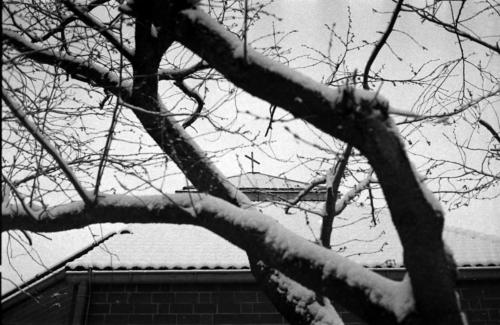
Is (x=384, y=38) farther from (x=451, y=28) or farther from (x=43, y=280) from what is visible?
(x=43, y=280)

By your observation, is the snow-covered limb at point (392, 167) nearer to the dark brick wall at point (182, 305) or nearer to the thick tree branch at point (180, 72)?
the thick tree branch at point (180, 72)

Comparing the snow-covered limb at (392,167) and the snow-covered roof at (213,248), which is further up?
the snow-covered roof at (213,248)

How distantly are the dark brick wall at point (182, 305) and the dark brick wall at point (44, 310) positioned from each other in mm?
589

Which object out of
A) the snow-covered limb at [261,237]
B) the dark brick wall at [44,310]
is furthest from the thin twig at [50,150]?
the dark brick wall at [44,310]

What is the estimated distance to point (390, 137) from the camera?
→ 2.05 meters

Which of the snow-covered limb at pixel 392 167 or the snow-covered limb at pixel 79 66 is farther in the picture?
the snow-covered limb at pixel 79 66

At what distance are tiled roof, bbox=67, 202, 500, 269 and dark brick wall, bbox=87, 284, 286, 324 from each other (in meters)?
0.49

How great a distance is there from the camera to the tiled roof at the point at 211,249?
628cm

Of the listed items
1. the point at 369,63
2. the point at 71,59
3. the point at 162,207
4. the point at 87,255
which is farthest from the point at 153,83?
the point at 87,255

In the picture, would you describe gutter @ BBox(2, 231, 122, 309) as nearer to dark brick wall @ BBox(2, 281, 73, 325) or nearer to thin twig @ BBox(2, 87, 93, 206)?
dark brick wall @ BBox(2, 281, 73, 325)

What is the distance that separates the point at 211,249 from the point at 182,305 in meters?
1.09

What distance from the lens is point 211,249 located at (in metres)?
7.20

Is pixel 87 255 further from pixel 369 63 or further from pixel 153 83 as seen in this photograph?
pixel 369 63

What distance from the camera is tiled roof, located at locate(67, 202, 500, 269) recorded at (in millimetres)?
6277
